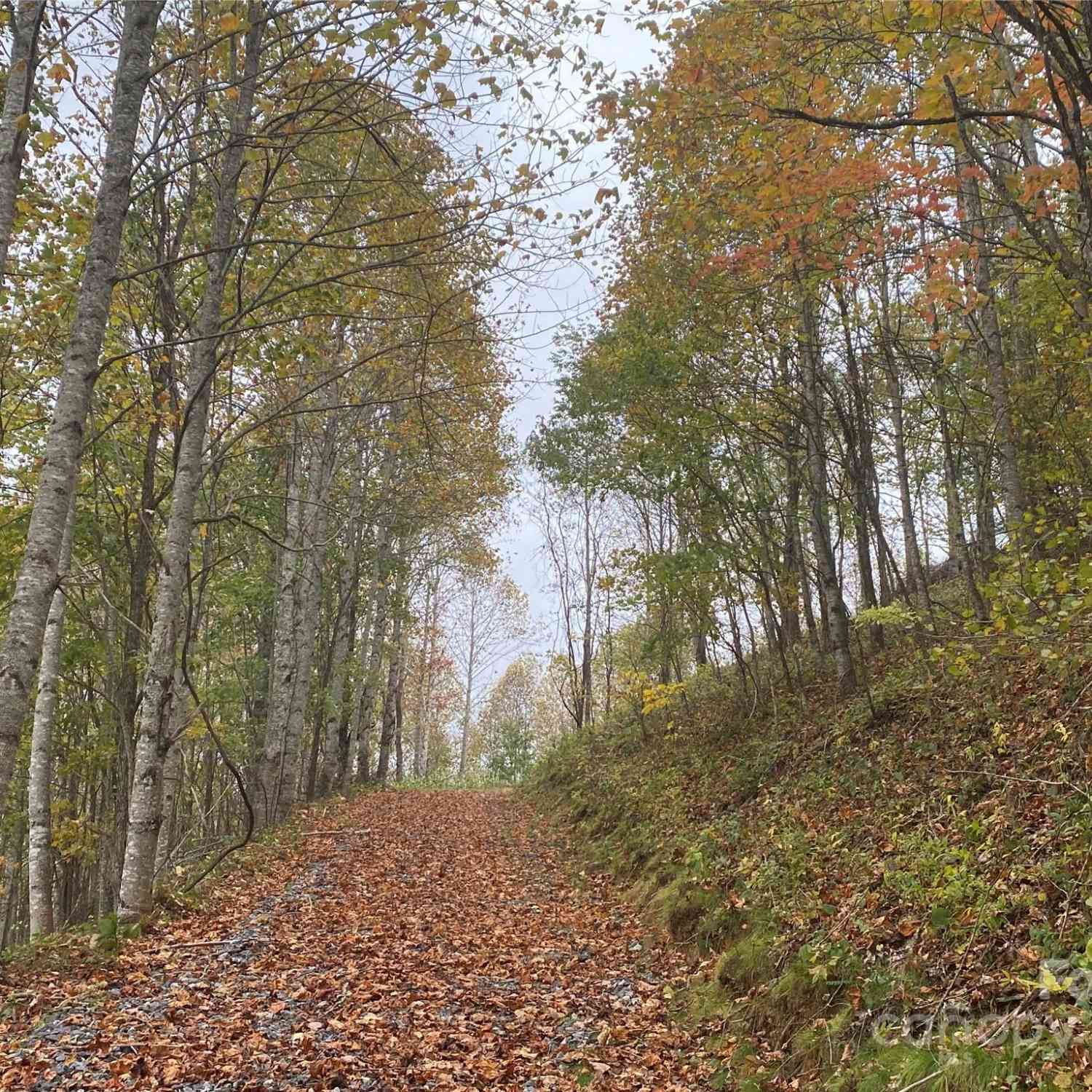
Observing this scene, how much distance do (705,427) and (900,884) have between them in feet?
22.8

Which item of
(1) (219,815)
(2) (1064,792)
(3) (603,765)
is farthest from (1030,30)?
(1) (219,815)

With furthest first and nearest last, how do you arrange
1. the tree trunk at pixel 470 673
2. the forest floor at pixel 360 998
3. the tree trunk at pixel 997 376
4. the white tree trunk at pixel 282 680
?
the tree trunk at pixel 470 673
the white tree trunk at pixel 282 680
the tree trunk at pixel 997 376
the forest floor at pixel 360 998

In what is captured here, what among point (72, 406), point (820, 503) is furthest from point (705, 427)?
point (72, 406)

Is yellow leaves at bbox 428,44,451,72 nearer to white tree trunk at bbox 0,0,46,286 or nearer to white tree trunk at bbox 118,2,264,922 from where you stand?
white tree trunk at bbox 118,2,264,922

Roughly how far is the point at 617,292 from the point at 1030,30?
8201 mm

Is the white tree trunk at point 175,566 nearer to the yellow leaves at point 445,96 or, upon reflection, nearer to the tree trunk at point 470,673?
the yellow leaves at point 445,96

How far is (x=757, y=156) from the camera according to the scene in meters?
5.88

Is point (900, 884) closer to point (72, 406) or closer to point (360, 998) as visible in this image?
point (360, 998)

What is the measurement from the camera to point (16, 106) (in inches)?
187

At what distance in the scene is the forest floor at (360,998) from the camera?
3.93 metres

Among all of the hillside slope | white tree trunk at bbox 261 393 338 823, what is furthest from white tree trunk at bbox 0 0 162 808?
white tree trunk at bbox 261 393 338 823

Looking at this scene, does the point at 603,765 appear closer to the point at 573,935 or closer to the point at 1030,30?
the point at 573,935

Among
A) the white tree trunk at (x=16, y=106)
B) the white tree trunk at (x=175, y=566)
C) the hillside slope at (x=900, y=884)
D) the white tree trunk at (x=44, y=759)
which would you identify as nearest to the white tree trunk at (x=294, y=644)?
the white tree trunk at (x=44, y=759)

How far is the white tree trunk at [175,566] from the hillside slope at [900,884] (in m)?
4.69
